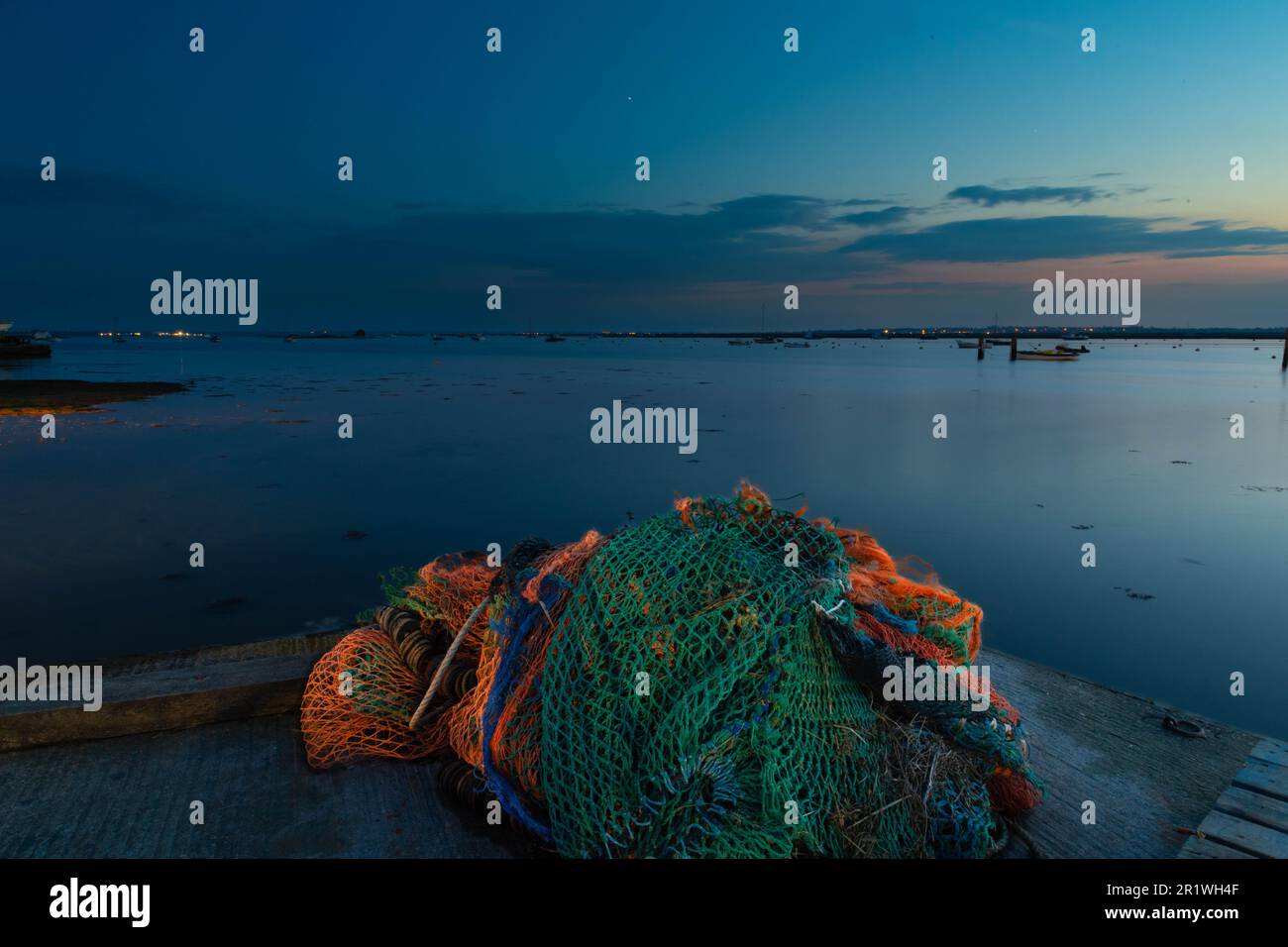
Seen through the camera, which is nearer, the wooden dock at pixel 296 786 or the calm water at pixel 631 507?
the wooden dock at pixel 296 786

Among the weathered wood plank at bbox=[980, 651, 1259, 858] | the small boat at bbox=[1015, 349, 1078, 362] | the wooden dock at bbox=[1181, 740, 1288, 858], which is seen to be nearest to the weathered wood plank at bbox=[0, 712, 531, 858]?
the weathered wood plank at bbox=[980, 651, 1259, 858]

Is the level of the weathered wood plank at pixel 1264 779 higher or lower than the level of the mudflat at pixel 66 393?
lower

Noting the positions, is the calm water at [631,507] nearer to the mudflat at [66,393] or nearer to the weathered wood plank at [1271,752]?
the mudflat at [66,393]

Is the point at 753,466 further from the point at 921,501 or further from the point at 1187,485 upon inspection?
the point at 1187,485

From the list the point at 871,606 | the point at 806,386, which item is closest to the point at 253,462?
the point at 871,606

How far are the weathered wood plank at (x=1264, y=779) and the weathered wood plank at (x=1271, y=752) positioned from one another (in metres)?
0.05
